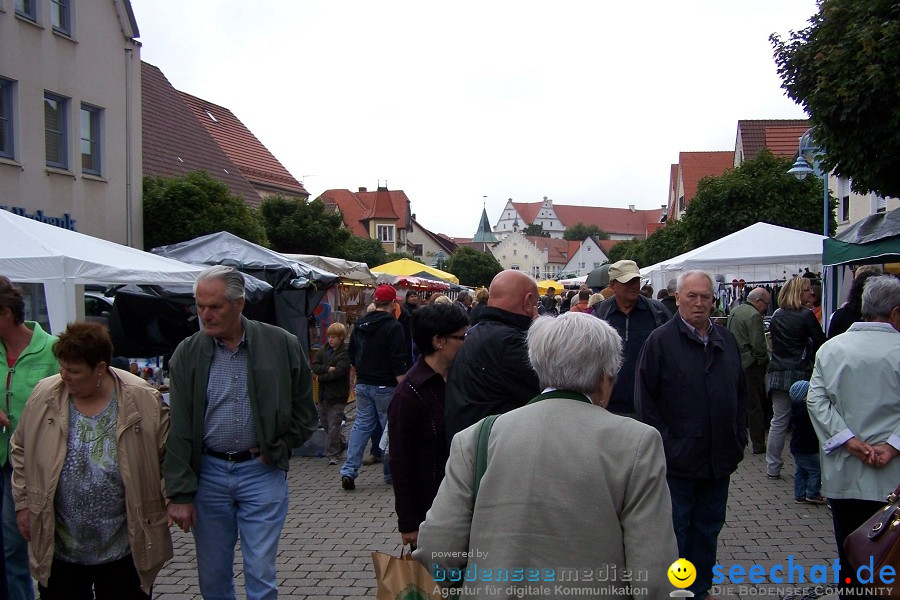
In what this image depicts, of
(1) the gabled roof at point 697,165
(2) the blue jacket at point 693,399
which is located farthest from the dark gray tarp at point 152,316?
(1) the gabled roof at point 697,165

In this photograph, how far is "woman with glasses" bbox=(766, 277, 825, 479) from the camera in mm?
7457

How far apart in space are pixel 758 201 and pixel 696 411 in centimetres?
1987

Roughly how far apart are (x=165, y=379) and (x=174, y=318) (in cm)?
112

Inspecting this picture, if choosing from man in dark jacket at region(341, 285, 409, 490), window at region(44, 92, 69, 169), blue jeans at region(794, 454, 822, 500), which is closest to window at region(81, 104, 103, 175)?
window at region(44, 92, 69, 169)

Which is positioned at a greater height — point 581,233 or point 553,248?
point 581,233

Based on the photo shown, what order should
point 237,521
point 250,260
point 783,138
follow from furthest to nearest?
point 783,138
point 250,260
point 237,521

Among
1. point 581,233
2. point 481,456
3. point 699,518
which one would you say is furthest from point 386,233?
point 481,456

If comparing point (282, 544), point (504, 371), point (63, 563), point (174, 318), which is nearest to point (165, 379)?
point (174, 318)

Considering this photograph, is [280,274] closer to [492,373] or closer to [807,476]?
[807,476]

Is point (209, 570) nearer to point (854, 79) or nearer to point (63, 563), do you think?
point (63, 563)

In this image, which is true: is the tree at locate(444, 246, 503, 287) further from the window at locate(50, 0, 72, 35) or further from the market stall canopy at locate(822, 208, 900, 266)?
the market stall canopy at locate(822, 208, 900, 266)

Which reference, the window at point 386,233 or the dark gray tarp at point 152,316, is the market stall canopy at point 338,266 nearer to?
the dark gray tarp at point 152,316

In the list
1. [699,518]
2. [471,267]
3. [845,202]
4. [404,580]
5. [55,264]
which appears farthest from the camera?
[471,267]

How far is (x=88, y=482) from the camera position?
3463 millimetres
